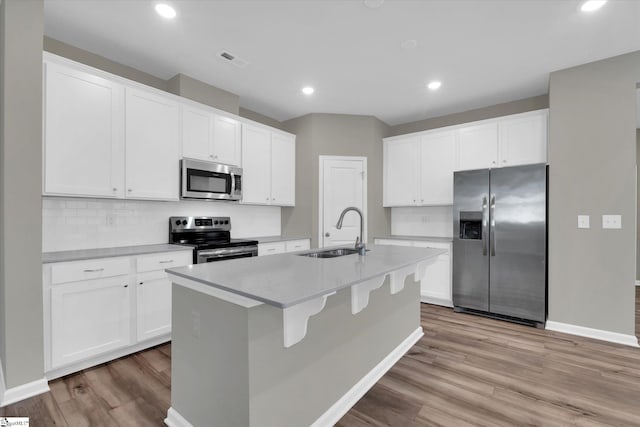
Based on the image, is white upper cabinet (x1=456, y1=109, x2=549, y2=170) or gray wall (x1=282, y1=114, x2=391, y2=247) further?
gray wall (x1=282, y1=114, x2=391, y2=247)

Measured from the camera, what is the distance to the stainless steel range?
2.96 meters

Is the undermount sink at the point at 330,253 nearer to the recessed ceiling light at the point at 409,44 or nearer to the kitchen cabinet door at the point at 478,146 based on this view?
the recessed ceiling light at the point at 409,44

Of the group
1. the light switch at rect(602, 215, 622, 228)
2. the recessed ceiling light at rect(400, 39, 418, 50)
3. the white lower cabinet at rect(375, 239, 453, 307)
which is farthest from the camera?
the white lower cabinet at rect(375, 239, 453, 307)

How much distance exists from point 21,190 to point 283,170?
2913 mm

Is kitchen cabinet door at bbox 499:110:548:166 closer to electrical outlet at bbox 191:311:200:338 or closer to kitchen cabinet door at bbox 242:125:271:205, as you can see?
kitchen cabinet door at bbox 242:125:271:205

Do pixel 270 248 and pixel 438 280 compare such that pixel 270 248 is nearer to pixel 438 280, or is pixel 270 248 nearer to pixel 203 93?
pixel 203 93

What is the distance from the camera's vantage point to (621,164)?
283 cm

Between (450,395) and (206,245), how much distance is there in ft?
8.09

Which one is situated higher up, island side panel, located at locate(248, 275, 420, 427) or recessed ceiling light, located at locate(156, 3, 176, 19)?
recessed ceiling light, located at locate(156, 3, 176, 19)

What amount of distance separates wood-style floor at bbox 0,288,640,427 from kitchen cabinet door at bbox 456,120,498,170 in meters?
2.24

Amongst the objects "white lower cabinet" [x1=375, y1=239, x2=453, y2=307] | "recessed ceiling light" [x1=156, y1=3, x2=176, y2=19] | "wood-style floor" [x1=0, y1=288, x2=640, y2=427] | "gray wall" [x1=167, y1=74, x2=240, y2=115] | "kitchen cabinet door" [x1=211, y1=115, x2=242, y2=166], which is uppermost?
"recessed ceiling light" [x1=156, y1=3, x2=176, y2=19]

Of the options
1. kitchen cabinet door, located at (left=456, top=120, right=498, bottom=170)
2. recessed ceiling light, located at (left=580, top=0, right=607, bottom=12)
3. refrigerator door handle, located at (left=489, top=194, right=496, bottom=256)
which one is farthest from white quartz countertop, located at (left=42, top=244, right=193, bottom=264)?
recessed ceiling light, located at (left=580, top=0, right=607, bottom=12)

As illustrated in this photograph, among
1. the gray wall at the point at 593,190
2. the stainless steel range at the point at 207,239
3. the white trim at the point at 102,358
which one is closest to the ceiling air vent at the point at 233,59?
the stainless steel range at the point at 207,239

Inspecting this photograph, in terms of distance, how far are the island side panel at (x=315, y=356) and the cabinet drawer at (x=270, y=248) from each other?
5.98ft
